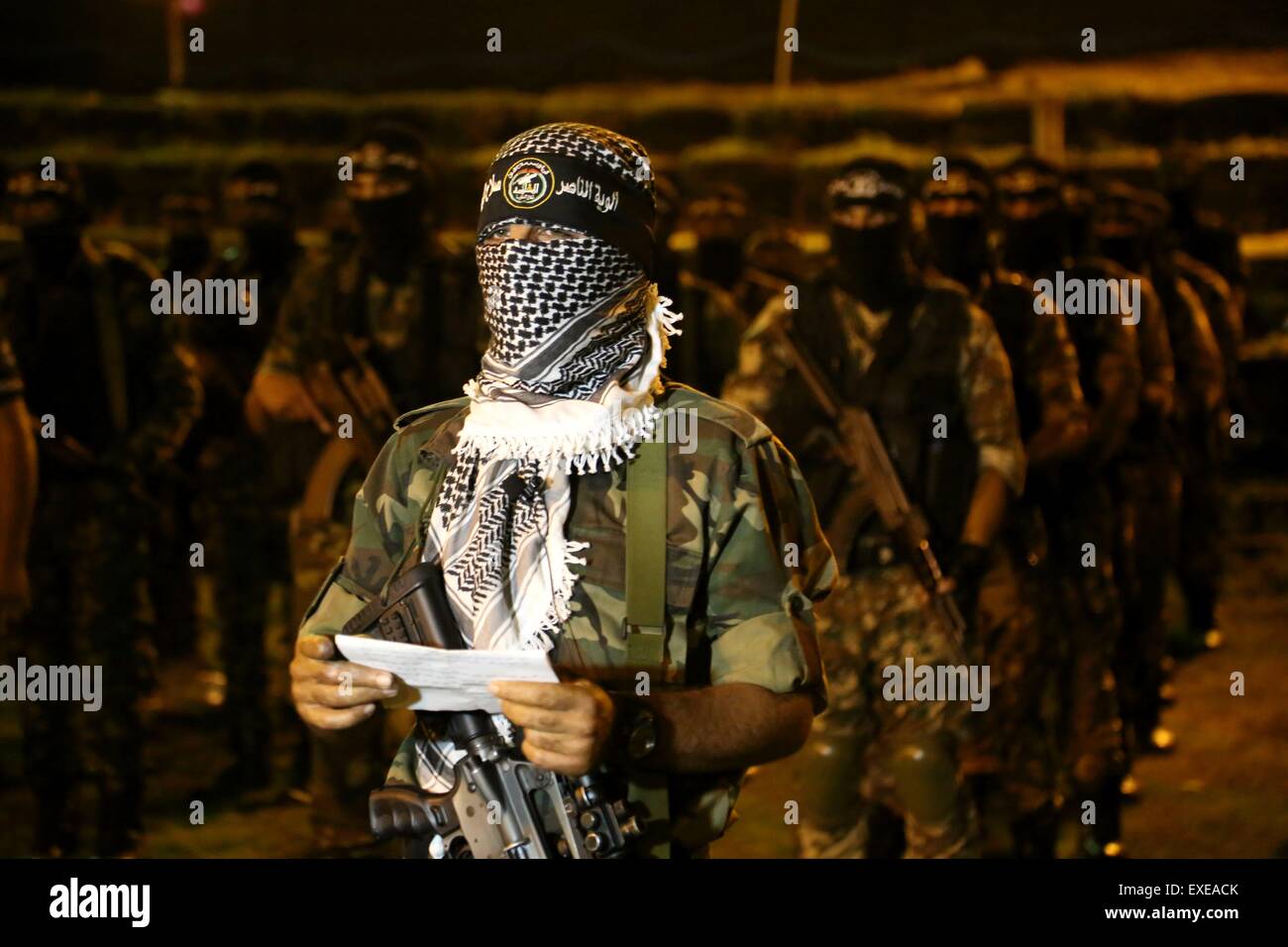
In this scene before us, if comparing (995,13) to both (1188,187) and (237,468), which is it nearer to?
(1188,187)

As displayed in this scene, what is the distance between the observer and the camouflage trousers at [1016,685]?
165 inches

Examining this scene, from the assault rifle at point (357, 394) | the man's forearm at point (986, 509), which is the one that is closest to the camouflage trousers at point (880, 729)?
the man's forearm at point (986, 509)

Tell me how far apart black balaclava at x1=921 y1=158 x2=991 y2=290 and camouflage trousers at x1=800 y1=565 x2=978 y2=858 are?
0.94 meters

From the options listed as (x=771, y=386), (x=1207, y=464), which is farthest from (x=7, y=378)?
(x=1207, y=464)

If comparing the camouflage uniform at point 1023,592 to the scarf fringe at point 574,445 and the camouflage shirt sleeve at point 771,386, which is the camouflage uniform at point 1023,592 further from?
the scarf fringe at point 574,445

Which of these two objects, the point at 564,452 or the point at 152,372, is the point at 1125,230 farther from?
the point at 564,452

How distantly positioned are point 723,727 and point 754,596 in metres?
0.16

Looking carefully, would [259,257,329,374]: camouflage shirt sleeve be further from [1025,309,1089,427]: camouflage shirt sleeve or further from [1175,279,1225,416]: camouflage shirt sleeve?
[1175,279,1225,416]: camouflage shirt sleeve

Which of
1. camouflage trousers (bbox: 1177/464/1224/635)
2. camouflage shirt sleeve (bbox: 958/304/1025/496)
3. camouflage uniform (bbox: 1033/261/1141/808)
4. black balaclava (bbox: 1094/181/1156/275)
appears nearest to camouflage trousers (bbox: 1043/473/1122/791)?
camouflage uniform (bbox: 1033/261/1141/808)

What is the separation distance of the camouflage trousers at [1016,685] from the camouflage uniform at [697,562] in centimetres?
220

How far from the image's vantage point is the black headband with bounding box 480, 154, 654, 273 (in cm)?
193

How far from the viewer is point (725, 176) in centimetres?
514

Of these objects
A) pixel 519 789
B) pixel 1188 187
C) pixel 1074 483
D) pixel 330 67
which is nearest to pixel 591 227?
pixel 519 789
